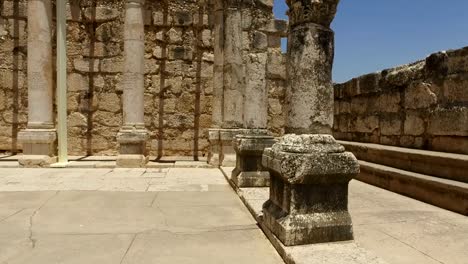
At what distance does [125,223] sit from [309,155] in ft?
6.94

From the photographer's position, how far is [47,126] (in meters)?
8.19

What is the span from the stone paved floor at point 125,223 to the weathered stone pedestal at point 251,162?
0.98ft

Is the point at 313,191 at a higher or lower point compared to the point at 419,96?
lower

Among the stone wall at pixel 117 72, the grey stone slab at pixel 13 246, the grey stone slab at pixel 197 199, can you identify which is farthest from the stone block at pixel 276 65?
the grey stone slab at pixel 13 246

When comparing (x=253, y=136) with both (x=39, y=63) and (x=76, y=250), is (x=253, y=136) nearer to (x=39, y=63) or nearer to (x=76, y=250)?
(x=76, y=250)

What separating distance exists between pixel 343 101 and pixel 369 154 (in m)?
2.14

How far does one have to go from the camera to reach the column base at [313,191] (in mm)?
2961

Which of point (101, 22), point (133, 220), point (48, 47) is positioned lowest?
point (133, 220)

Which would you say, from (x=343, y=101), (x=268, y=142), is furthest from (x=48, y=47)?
(x=343, y=101)

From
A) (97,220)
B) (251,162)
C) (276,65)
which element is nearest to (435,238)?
(251,162)

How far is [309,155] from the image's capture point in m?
3.01

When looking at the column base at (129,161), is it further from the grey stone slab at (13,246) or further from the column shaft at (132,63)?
the grey stone slab at (13,246)

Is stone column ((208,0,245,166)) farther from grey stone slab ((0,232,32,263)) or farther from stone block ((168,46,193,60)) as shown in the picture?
grey stone slab ((0,232,32,263))

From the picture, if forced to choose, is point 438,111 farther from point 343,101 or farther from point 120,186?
point 120,186
